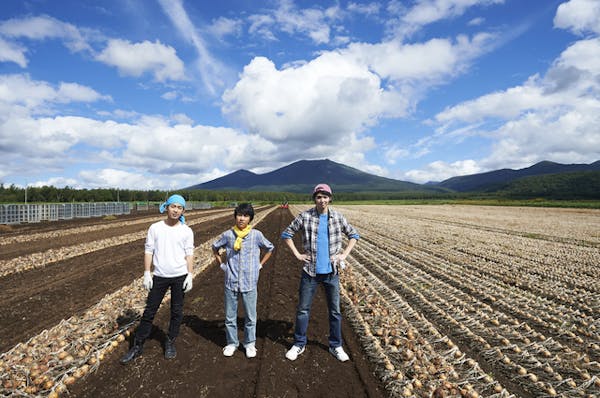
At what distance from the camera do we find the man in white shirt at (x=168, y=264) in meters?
4.58

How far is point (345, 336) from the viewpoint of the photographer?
5680mm

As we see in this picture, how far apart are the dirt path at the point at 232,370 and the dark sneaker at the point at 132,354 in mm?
81

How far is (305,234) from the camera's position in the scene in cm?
471

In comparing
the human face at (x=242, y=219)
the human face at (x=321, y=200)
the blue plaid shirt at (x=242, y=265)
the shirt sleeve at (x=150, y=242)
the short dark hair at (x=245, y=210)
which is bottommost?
the blue plaid shirt at (x=242, y=265)

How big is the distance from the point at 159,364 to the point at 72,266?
30.8 ft

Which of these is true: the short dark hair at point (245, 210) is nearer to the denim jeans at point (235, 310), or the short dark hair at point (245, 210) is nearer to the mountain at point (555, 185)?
the denim jeans at point (235, 310)

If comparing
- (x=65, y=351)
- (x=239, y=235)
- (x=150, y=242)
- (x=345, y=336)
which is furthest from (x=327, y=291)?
(x=65, y=351)

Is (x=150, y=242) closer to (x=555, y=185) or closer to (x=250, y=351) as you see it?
(x=250, y=351)

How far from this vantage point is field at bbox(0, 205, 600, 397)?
420 centimetres

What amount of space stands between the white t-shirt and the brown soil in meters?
1.43

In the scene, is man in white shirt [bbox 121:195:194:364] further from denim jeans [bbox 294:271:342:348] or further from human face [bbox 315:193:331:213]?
human face [bbox 315:193:331:213]

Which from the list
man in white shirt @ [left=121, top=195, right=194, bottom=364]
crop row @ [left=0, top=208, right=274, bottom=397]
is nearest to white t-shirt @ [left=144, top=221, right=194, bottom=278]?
man in white shirt @ [left=121, top=195, right=194, bottom=364]

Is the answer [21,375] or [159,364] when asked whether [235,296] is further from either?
[21,375]

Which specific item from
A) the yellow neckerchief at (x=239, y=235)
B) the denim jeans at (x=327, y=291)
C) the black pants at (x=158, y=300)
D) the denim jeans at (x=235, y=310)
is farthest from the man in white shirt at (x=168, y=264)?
the denim jeans at (x=327, y=291)
